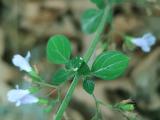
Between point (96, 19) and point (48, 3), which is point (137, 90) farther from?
point (96, 19)

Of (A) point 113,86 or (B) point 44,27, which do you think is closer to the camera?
(A) point 113,86

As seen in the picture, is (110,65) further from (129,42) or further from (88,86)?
(129,42)

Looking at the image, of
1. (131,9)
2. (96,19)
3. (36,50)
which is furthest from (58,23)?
(96,19)

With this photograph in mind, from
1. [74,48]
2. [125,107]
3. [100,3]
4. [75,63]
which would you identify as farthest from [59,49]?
[74,48]

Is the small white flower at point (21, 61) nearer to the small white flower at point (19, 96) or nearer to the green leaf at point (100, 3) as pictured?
the small white flower at point (19, 96)

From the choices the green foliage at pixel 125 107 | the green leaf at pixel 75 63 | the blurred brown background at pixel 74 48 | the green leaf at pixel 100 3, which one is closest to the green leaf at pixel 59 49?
the green leaf at pixel 75 63

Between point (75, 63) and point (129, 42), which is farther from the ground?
point (75, 63)

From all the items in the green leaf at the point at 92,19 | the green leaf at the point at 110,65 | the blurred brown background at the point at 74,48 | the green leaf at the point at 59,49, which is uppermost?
the green leaf at the point at 59,49
